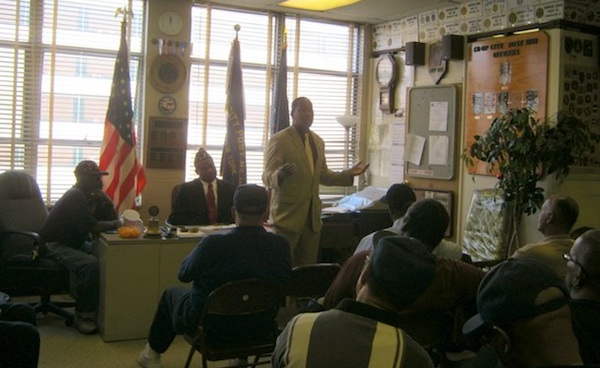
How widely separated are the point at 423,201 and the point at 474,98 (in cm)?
354

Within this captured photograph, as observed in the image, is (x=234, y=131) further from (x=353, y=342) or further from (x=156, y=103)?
(x=353, y=342)

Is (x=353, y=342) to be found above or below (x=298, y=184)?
below

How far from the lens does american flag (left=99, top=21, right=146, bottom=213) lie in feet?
20.5

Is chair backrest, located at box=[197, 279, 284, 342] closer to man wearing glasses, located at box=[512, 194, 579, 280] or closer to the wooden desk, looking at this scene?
man wearing glasses, located at box=[512, 194, 579, 280]

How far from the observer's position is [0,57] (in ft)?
19.9

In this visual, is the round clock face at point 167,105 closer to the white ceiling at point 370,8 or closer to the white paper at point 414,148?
the white ceiling at point 370,8

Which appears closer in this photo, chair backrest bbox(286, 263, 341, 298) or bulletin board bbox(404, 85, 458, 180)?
chair backrest bbox(286, 263, 341, 298)

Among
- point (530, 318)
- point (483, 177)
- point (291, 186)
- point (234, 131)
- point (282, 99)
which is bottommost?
point (530, 318)

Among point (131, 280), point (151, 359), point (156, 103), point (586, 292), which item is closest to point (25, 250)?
point (131, 280)

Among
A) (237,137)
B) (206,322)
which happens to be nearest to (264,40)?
(237,137)

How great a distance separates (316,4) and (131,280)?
3.41 metres

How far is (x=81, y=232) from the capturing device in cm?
508

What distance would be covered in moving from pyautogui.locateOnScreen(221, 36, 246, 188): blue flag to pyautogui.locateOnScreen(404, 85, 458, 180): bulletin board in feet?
5.74

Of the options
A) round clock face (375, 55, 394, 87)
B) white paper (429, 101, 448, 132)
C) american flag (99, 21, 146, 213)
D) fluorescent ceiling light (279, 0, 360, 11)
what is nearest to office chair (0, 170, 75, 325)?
american flag (99, 21, 146, 213)
